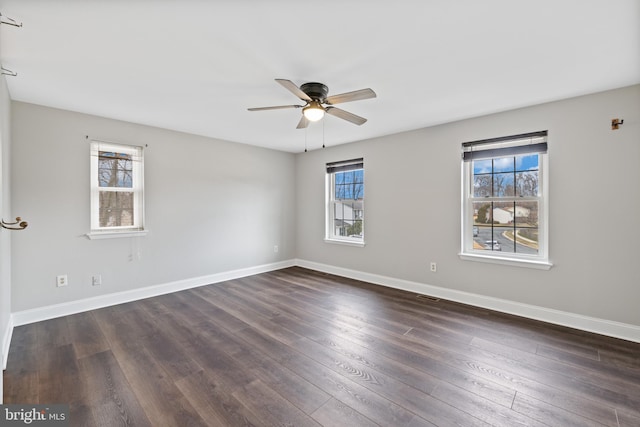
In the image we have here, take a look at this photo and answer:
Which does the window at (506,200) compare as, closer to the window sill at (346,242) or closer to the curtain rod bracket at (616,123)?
the curtain rod bracket at (616,123)

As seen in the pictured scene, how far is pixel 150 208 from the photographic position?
3914mm

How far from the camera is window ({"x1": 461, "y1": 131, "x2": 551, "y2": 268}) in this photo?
10.4ft

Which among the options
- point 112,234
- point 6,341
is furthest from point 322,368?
point 112,234

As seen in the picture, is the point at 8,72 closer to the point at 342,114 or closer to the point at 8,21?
the point at 8,21

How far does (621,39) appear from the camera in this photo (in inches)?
76.1

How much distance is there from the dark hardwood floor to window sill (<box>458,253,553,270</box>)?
61 cm

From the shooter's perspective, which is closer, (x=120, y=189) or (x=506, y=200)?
(x=506, y=200)

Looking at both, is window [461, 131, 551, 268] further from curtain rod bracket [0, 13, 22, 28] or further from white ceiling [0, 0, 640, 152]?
curtain rod bracket [0, 13, 22, 28]

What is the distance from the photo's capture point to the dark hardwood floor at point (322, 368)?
1740 millimetres

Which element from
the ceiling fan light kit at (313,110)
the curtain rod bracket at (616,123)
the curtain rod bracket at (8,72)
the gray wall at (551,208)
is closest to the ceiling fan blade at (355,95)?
the ceiling fan light kit at (313,110)

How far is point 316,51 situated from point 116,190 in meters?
3.20

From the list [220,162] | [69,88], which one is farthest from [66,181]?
[220,162]

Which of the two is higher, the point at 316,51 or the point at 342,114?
the point at 316,51

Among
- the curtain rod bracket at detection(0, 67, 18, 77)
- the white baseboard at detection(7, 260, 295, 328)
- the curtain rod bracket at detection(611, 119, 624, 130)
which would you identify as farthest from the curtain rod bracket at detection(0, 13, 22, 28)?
the curtain rod bracket at detection(611, 119, 624, 130)
